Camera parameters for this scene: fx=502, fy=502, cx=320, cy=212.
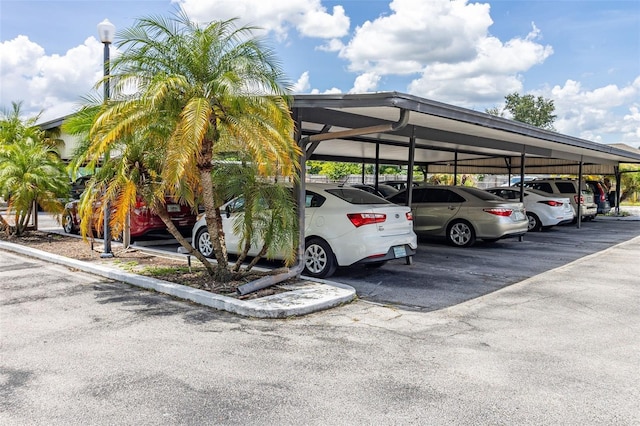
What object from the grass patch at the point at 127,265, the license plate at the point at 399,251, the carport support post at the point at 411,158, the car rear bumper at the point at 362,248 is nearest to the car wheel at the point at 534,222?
the carport support post at the point at 411,158

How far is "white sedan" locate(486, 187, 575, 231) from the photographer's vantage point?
639 inches

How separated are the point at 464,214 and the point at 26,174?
1060 cm

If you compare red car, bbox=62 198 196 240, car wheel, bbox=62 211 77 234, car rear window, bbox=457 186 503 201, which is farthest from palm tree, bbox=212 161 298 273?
car wheel, bbox=62 211 77 234

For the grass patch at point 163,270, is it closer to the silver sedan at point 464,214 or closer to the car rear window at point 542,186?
the silver sedan at point 464,214

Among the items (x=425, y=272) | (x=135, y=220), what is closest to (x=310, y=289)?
(x=425, y=272)

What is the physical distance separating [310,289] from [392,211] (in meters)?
2.05

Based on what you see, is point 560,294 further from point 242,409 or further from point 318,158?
point 318,158

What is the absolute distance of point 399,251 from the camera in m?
8.24

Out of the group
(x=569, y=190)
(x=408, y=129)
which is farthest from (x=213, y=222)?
(x=569, y=190)

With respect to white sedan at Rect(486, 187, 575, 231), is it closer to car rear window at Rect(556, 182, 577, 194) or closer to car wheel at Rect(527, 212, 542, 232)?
car wheel at Rect(527, 212, 542, 232)

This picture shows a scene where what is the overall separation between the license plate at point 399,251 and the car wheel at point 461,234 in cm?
470

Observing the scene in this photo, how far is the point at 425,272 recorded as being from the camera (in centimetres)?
911

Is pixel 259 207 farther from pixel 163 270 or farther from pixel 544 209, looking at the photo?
pixel 544 209

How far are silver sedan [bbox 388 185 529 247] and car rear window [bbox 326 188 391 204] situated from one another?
14.3ft
